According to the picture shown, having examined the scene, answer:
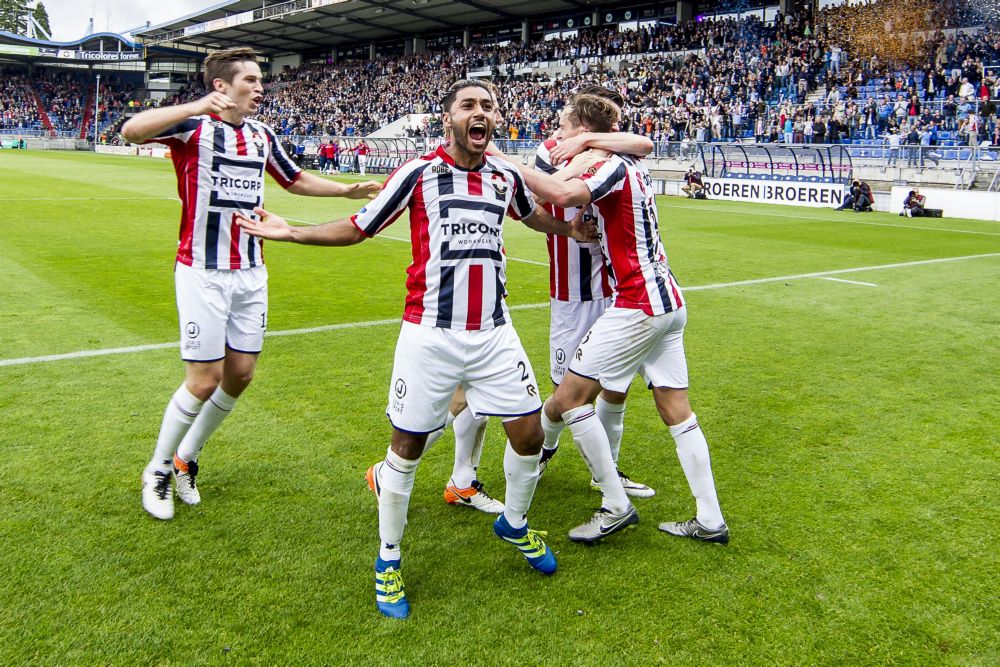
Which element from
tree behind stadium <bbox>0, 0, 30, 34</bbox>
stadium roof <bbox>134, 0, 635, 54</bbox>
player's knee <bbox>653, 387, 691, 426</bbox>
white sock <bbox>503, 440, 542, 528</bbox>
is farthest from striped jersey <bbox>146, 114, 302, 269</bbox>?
tree behind stadium <bbox>0, 0, 30, 34</bbox>

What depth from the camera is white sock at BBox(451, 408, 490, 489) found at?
461 cm

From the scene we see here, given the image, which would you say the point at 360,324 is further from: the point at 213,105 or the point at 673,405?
the point at 673,405

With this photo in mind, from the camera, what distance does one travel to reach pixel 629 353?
4203 mm

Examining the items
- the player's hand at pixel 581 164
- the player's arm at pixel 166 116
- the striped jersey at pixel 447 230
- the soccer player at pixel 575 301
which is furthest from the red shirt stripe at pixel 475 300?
the player's arm at pixel 166 116

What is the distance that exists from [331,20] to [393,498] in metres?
65.4

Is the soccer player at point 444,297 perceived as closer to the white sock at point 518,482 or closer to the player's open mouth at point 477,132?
the player's open mouth at point 477,132

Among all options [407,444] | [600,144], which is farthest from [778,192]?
[407,444]

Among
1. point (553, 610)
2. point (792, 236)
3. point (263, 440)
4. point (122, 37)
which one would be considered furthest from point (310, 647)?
point (122, 37)

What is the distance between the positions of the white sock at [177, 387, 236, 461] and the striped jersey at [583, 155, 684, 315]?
2261 mm

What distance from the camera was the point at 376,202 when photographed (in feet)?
11.7

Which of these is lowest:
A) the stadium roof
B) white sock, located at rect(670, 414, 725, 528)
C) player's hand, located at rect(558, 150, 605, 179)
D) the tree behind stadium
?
white sock, located at rect(670, 414, 725, 528)

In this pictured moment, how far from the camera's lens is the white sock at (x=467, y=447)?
15.1 feet

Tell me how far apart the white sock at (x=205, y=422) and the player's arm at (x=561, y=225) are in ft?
6.51

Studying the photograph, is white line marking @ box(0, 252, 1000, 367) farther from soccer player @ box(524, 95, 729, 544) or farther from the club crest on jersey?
the club crest on jersey
